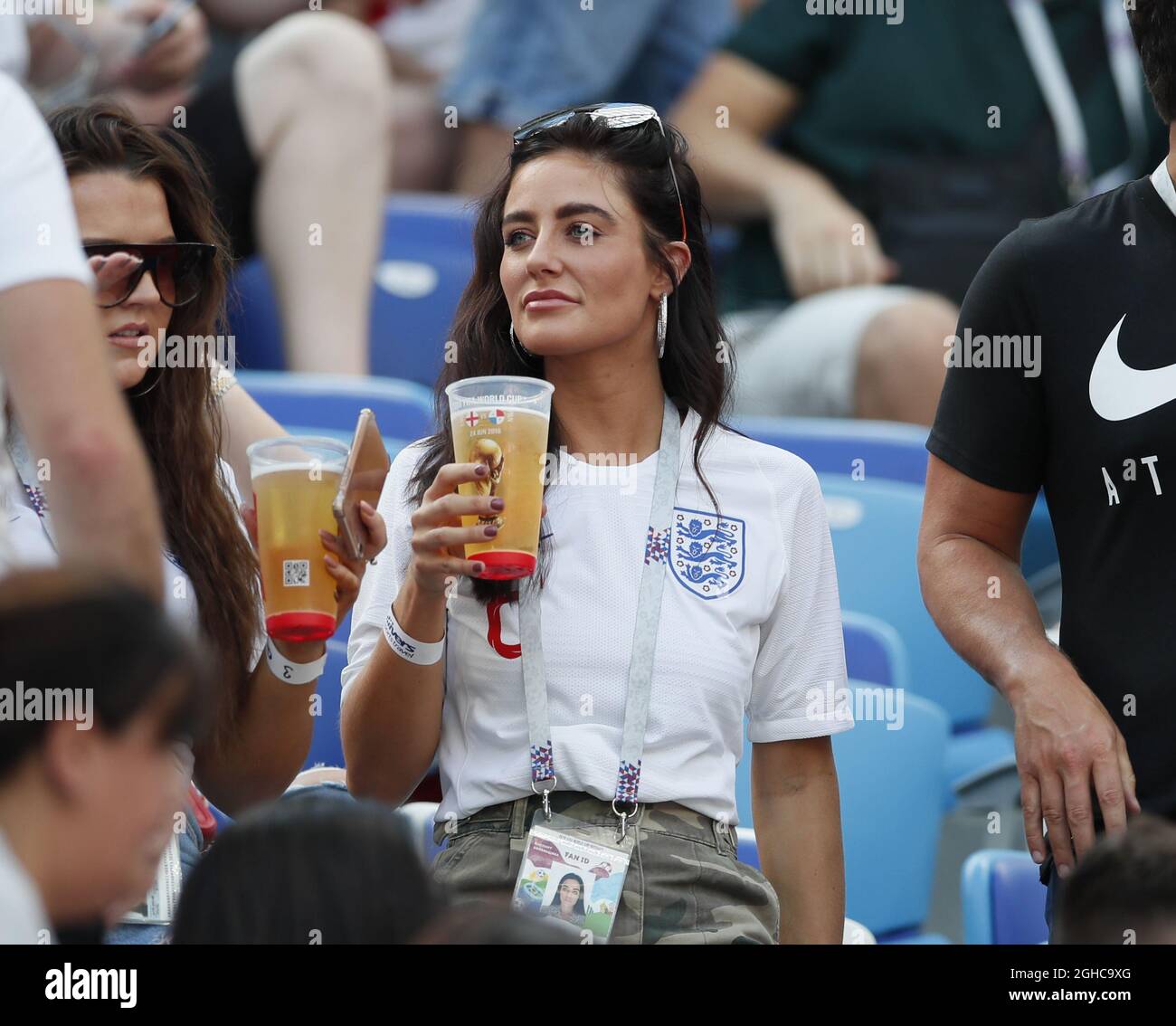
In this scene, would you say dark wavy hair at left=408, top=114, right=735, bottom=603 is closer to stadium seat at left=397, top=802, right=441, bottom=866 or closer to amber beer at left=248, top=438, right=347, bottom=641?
amber beer at left=248, top=438, right=347, bottom=641

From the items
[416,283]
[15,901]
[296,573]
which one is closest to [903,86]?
[416,283]

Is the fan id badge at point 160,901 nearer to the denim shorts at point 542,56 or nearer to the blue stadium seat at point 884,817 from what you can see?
the blue stadium seat at point 884,817

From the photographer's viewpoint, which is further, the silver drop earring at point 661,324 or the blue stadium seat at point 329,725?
the blue stadium seat at point 329,725

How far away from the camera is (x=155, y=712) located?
1623 millimetres

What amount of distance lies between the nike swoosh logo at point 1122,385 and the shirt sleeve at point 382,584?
1.01 meters

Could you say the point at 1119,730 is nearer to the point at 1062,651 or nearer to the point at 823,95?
the point at 1062,651

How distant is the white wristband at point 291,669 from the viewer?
2.77 m

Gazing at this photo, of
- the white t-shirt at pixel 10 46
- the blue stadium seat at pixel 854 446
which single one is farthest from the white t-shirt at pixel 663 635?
the blue stadium seat at pixel 854 446

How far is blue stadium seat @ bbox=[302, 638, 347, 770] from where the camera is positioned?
336cm

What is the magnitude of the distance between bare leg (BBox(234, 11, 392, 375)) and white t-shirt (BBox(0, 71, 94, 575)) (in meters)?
2.77

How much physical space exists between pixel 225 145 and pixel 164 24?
498 millimetres

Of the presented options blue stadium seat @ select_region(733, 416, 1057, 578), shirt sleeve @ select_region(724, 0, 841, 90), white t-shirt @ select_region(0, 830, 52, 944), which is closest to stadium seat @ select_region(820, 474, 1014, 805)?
blue stadium seat @ select_region(733, 416, 1057, 578)

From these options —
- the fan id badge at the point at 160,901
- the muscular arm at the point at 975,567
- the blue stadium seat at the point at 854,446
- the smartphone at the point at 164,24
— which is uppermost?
the smartphone at the point at 164,24

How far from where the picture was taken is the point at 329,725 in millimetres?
3369
